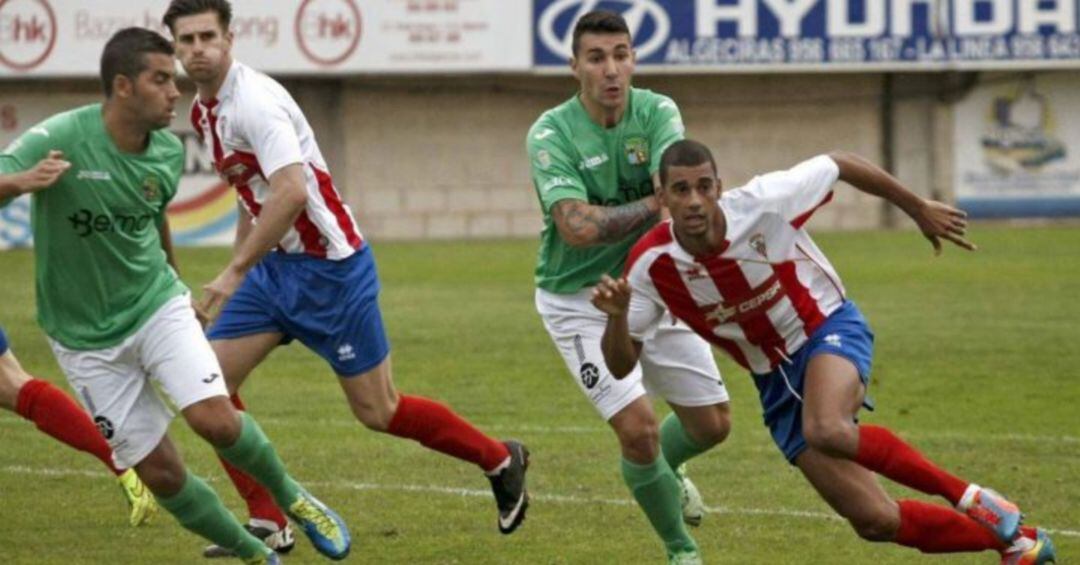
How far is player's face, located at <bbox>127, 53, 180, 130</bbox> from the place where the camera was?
26.2 ft

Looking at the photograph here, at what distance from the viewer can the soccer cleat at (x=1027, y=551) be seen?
7988 mm

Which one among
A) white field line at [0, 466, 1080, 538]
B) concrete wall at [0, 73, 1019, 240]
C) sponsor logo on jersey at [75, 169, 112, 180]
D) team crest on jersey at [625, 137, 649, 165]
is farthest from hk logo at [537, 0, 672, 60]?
sponsor logo on jersey at [75, 169, 112, 180]

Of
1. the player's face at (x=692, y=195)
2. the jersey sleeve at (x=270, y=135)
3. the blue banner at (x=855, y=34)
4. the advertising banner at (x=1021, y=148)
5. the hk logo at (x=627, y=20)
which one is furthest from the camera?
the advertising banner at (x=1021, y=148)

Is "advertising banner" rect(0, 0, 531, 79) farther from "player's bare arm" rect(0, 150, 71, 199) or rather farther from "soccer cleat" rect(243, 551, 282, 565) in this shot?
"player's bare arm" rect(0, 150, 71, 199)

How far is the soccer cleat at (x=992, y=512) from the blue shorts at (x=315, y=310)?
8.57 ft

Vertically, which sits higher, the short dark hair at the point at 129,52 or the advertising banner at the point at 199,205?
the short dark hair at the point at 129,52

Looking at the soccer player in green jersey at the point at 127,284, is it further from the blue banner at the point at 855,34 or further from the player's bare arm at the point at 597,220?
the blue banner at the point at 855,34

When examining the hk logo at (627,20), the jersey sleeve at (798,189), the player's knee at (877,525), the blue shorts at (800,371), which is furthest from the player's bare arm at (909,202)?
the hk logo at (627,20)

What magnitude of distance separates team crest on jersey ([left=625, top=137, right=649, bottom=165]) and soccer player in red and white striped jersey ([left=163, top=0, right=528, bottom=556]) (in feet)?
4.11

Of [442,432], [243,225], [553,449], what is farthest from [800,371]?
[553,449]

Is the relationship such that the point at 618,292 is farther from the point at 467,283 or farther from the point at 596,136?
the point at 467,283

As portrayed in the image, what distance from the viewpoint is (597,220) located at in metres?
8.65

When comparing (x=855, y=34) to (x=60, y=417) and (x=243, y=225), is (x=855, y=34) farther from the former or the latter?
(x=243, y=225)

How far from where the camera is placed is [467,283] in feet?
77.2
